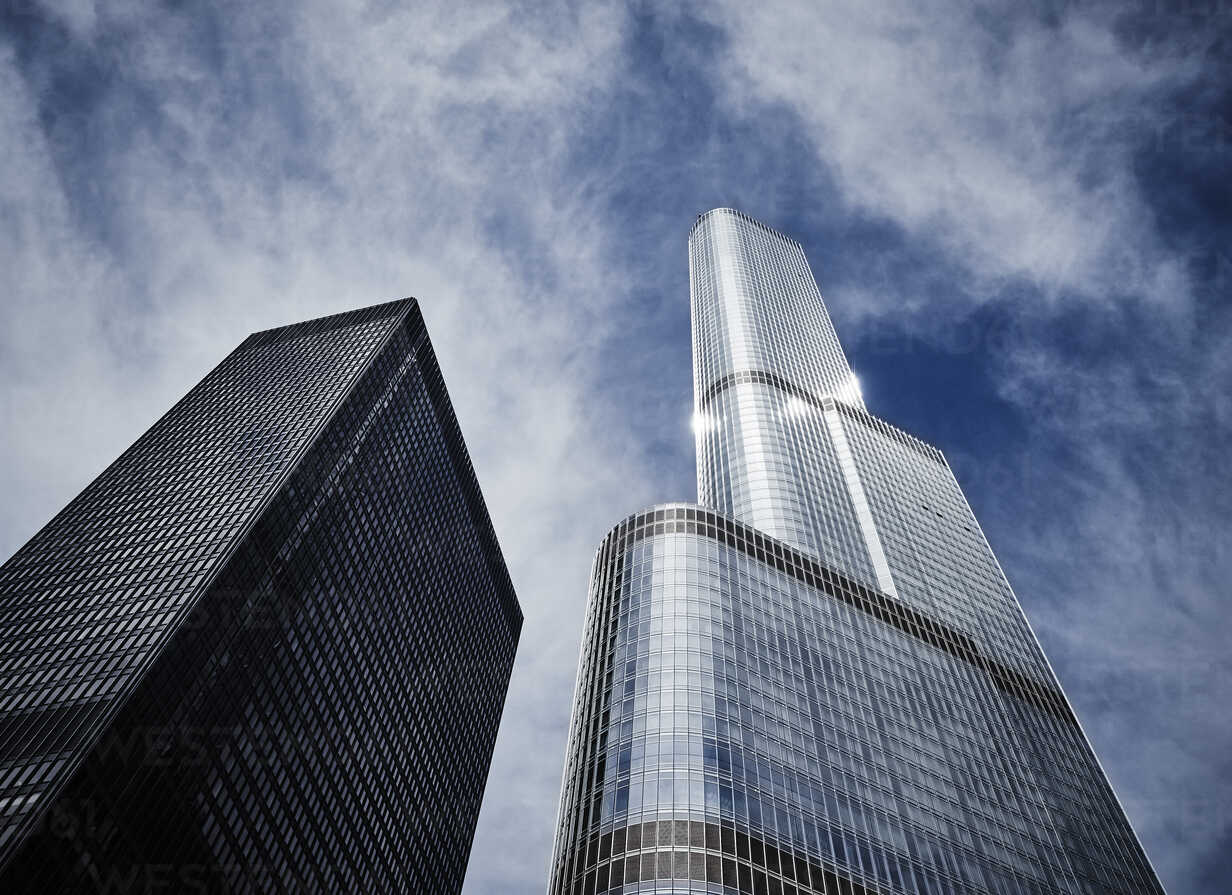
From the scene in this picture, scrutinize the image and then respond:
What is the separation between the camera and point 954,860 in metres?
74.3

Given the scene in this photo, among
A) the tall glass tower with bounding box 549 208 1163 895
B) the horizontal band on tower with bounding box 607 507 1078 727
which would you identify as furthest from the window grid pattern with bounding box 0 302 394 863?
the horizontal band on tower with bounding box 607 507 1078 727

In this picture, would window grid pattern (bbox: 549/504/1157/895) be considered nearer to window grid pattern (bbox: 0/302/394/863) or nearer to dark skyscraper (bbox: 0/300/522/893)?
dark skyscraper (bbox: 0/300/522/893)

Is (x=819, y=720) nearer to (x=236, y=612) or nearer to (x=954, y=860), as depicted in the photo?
(x=954, y=860)

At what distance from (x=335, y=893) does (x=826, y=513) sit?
79265 millimetres

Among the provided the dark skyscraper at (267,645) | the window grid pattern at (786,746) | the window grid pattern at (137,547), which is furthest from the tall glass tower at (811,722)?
the window grid pattern at (137,547)

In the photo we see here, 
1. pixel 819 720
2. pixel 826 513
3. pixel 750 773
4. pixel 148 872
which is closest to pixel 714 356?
→ pixel 826 513

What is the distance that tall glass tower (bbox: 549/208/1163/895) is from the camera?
6419 cm

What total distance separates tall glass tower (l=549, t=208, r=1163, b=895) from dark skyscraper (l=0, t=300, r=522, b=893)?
36735 millimetres

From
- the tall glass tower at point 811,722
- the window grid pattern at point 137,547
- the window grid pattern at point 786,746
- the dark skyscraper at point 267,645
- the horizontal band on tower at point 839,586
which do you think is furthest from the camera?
the horizontal band on tower at point 839,586

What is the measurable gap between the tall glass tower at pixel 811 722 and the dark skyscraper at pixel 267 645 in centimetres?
3673

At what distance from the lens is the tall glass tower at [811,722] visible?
64.2 metres

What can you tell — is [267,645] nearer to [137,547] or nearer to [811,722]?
[137,547]

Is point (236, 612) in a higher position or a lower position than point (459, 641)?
lower

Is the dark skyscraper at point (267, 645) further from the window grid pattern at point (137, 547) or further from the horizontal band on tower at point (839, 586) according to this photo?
the horizontal band on tower at point (839, 586)
